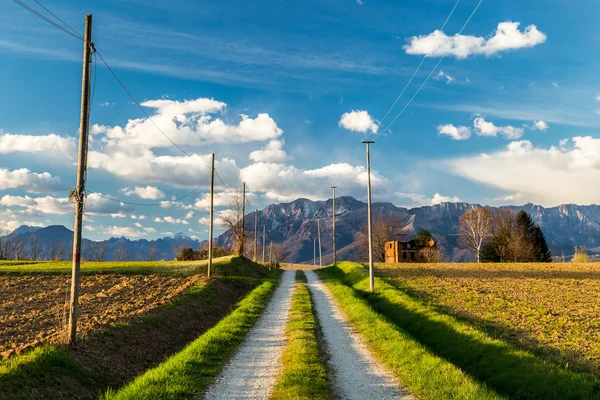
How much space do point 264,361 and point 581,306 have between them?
768 inches

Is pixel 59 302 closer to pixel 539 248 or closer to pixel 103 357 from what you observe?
pixel 103 357

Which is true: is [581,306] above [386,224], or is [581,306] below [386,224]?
below

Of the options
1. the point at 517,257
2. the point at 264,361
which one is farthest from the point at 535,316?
the point at 517,257

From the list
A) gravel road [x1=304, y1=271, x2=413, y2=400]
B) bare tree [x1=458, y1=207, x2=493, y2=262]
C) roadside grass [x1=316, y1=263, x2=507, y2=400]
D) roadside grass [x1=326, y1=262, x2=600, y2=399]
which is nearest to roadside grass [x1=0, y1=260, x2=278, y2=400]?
gravel road [x1=304, y1=271, x2=413, y2=400]

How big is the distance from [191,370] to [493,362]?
9.35m

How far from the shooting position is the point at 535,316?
2031 centimetres

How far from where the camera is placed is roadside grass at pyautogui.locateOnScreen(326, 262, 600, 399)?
11.1 m

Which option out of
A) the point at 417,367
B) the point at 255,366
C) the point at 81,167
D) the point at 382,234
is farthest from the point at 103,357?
the point at 382,234

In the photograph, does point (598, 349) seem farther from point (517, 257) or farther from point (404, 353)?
point (517, 257)

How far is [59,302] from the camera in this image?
24.5 metres

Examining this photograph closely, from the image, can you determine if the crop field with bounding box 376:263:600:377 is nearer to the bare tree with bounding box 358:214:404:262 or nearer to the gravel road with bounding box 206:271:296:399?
the gravel road with bounding box 206:271:296:399

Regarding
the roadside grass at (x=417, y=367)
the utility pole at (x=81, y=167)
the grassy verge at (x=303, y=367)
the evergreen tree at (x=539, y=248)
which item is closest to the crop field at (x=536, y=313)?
the roadside grass at (x=417, y=367)

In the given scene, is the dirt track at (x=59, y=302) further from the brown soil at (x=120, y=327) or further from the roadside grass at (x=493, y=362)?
the roadside grass at (x=493, y=362)

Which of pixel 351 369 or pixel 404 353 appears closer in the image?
pixel 351 369
